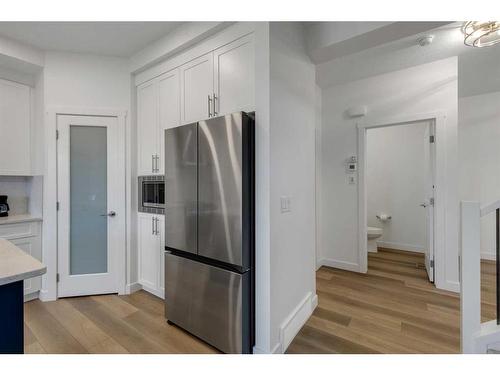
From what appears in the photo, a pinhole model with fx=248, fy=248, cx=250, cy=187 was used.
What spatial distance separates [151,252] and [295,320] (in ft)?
5.32

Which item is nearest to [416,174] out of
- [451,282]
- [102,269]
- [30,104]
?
[451,282]

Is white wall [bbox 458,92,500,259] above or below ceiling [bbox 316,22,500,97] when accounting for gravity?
below

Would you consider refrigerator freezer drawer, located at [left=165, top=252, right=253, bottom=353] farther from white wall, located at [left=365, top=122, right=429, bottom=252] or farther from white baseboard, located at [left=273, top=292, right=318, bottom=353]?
white wall, located at [left=365, top=122, right=429, bottom=252]

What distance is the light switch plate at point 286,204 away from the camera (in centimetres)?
184

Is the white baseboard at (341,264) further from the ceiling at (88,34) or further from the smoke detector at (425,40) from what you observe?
the ceiling at (88,34)

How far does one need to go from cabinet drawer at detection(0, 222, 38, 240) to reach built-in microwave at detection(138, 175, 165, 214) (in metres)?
1.07

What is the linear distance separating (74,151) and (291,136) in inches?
92.5

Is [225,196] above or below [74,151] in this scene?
below

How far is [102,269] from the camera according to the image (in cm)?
278

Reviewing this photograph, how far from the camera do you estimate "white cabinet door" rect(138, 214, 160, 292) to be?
2.62 metres

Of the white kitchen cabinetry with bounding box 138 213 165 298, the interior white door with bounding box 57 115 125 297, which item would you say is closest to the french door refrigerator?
the white kitchen cabinetry with bounding box 138 213 165 298

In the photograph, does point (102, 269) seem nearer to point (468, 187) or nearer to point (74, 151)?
point (74, 151)

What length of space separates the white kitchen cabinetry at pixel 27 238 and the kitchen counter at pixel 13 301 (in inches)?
69.6

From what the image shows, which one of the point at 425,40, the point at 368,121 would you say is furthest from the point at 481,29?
the point at 368,121
